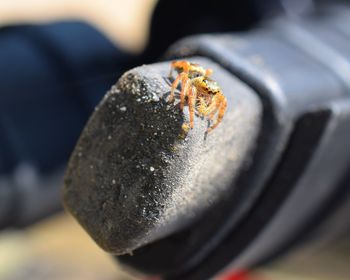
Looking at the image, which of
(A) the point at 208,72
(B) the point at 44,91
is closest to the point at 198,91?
(A) the point at 208,72

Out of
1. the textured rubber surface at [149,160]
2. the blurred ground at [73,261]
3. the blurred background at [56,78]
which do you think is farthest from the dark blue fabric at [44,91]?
the blurred ground at [73,261]

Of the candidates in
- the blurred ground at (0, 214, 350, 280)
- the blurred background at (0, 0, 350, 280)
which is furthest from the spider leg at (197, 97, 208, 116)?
the blurred ground at (0, 214, 350, 280)

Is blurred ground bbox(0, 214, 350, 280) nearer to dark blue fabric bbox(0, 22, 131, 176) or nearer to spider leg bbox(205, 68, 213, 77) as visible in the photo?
dark blue fabric bbox(0, 22, 131, 176)

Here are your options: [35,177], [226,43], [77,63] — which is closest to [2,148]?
[35,177]

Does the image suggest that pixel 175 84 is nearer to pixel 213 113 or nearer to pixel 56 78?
pixel 213 113

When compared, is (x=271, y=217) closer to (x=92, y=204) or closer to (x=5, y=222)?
(x=92, y=204)

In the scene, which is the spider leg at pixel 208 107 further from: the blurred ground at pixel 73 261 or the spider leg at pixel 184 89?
the blurred ground at pixel 73 261
